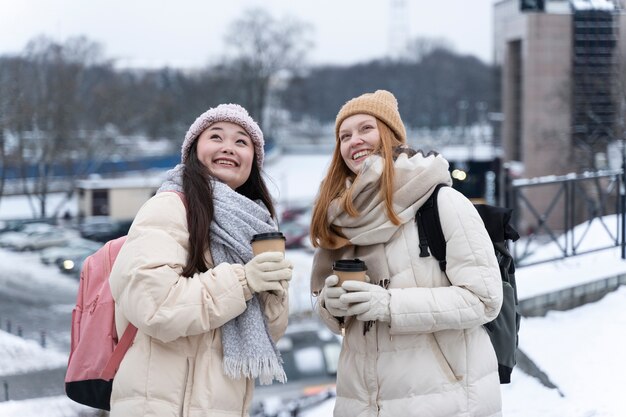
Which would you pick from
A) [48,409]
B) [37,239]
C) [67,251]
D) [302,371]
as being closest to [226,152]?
[48,409]

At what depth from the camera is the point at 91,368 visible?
117 inches

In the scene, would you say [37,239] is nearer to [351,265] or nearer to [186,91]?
[351,265]

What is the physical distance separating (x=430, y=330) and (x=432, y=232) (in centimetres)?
38

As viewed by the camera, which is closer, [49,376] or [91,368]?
[91,368]

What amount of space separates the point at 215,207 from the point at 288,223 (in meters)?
37.5

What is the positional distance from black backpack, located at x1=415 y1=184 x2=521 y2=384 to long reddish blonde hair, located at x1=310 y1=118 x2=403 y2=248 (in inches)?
5.3

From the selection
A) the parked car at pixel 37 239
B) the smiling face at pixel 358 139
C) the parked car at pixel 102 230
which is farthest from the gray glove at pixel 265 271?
the parked car at pixel 102 230

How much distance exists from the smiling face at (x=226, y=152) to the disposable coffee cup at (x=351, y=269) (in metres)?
0.58

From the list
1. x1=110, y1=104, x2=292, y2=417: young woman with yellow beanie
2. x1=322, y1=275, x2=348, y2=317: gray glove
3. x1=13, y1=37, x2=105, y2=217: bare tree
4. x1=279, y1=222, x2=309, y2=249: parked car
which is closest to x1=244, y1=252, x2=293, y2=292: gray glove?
x1=110, y1=104, x2=292, y2=417: young woman with yellow beanie

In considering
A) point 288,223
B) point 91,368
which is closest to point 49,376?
point 91,368

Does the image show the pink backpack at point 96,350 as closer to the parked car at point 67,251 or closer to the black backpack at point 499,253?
the black backpack at point 499,253

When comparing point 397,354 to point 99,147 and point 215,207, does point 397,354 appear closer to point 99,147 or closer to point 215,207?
point 215,207

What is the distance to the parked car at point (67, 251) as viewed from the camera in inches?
1131

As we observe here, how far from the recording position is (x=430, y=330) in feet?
9.71
